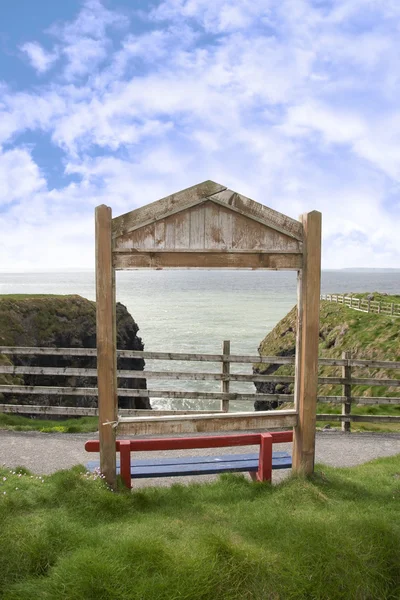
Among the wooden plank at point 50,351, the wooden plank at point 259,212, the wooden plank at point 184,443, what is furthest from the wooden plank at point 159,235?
the wooden plank at point 50,351

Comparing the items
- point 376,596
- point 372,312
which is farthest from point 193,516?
point 372,312

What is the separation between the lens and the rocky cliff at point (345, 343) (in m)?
25.0

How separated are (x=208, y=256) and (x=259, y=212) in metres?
0.81

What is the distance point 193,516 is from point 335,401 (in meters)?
5.75

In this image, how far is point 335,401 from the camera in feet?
32.2

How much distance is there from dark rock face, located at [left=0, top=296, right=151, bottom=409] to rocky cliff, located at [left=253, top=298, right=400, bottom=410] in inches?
367

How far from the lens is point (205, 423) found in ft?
19.0

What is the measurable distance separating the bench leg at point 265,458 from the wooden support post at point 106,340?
1.78m

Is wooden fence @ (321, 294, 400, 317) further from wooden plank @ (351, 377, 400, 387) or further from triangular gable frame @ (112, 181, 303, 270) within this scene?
triangular gable frame @ (112, 181, 303, 270)

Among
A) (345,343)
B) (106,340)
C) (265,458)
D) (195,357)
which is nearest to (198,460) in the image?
(265,458)

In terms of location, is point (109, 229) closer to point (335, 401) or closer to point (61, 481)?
point (61, 481)

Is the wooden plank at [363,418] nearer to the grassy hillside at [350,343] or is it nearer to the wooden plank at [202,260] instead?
the wooden plank at [202,260]

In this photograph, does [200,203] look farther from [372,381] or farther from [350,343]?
[350,343]

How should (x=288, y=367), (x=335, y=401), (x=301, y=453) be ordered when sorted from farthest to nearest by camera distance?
(x=288, y=367) < (x=335, y=401) < (x=301, y=453)
